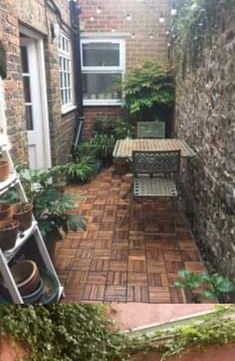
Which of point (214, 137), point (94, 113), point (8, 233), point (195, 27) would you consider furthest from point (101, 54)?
point (8, 233)

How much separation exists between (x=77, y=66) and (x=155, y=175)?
1.39 feet

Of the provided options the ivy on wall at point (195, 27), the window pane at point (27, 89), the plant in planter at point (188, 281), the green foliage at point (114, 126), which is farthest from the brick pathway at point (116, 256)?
the ivy on wall at point (195, 27)

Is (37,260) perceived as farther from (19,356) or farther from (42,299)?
(19,356)

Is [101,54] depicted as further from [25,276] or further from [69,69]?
[25,276]

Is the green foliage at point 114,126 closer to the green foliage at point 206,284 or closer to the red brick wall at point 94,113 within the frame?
the red brick wall at point 94,113

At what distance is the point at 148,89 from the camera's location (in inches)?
30.7

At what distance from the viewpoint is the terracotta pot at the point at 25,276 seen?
70 centimetres

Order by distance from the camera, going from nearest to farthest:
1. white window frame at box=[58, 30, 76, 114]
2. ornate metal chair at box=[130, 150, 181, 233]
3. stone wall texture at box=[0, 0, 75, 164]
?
stone wall texture at box=[0, 0, 75, 164] → white window frame at box=[58, 30, 76, 114] → ornate metal chair at box=[130, 150, 181, 233]

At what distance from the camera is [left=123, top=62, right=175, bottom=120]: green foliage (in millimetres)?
765

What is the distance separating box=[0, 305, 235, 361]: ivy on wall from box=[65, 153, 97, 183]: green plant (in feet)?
1.05

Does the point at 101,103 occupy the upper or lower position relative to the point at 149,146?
upper

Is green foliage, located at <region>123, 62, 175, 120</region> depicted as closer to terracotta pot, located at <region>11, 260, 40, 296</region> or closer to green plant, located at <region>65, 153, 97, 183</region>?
green plant, located at <region>65, 153, 97, 183</region>

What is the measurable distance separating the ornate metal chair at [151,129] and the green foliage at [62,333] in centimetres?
49

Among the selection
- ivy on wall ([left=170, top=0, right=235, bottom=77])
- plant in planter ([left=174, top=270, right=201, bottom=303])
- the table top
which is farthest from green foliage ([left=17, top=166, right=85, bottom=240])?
ivy on wall ([left=170, top=0, right=235, bottom=77])
